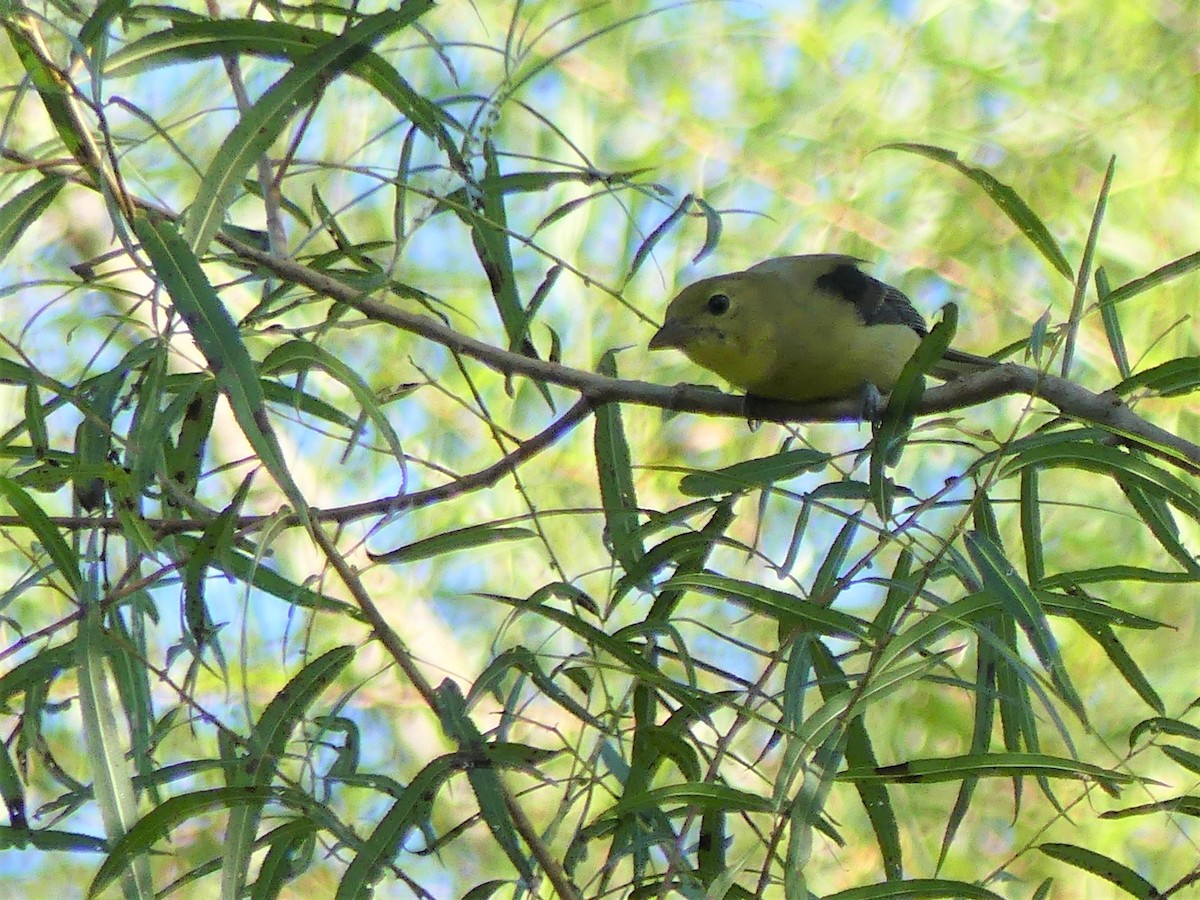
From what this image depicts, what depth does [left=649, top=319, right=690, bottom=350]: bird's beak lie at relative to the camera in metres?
3.09

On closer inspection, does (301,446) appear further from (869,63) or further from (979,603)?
(979,603)

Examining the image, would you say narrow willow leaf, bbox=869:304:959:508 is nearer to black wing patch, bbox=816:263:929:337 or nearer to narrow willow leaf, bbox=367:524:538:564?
narrow willow leaf, bbox=367:524:538:564

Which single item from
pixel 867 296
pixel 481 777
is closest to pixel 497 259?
pixel 481 777

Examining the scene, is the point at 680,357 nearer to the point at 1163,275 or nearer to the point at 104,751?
the point at 1163,275

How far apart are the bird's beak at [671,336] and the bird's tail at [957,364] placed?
21.4 inches

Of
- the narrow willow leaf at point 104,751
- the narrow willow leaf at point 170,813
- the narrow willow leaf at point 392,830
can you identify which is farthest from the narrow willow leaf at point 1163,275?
the narrow willow leaf at point 104,751

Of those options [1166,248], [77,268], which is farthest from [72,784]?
[1166,248]

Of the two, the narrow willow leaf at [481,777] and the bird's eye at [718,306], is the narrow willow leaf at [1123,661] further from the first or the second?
the bird's eye at [718,306]

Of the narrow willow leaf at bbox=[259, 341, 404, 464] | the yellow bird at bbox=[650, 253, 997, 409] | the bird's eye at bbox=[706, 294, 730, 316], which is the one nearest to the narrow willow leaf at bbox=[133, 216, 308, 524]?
the narrow willow leaf at bbox=[259, 341, 404, 464]

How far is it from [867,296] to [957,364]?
0.84ft

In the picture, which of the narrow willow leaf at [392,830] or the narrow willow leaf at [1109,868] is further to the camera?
the narrow willow leaf at [1109,868]

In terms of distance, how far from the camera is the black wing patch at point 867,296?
3.23 meters

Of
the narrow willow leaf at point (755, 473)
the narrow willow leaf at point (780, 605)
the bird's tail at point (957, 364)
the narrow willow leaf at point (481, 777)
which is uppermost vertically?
the bird's tail at point (957, 364)

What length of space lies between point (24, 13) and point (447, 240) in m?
3.08
